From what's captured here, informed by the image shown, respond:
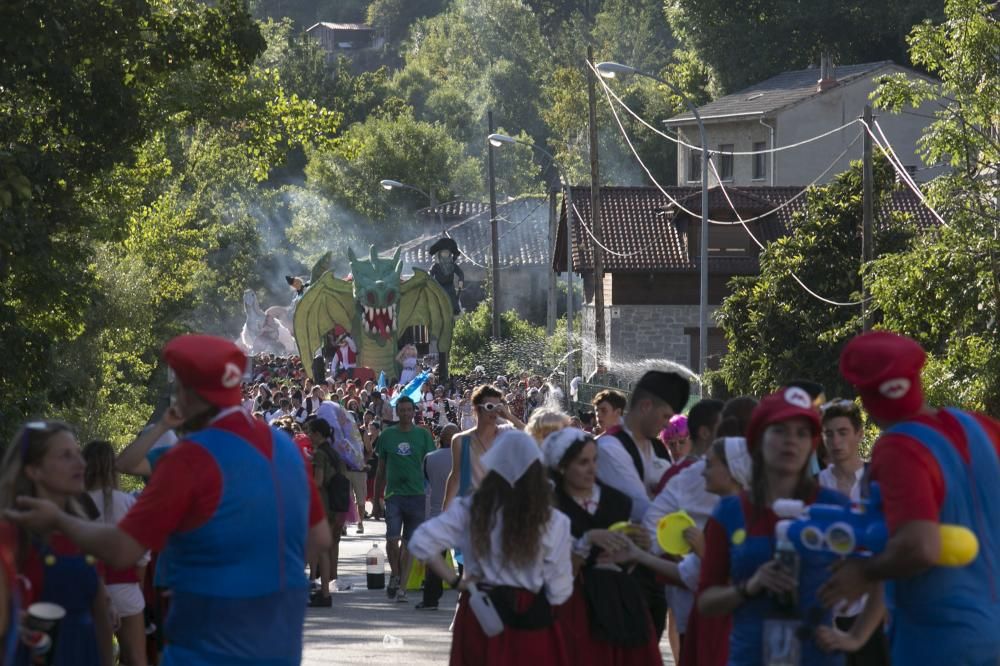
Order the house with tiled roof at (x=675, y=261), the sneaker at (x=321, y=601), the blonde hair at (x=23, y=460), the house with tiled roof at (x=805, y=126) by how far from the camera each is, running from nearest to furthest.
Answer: the blonde hair at (x=23, y=460) < the sneaker at (x=321, y=601) < the house with tiled roof at (x=675, y=261) < the house with tiled roof at (x=805, y=126)

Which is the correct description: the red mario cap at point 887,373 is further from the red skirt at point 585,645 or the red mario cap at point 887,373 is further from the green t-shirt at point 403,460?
the green t-shirt at point 403,460

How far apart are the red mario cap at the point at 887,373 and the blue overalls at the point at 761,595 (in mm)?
341

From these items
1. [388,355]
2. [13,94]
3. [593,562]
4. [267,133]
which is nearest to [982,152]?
[267,133]

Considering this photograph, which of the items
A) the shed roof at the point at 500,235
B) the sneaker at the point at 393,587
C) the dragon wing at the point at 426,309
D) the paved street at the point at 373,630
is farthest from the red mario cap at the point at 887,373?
the shed roof at the point at 500,235

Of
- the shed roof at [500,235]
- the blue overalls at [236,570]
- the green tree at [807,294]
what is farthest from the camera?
the shed roof at [500,235]

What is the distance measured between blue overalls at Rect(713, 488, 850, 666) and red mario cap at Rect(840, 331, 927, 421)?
34cm

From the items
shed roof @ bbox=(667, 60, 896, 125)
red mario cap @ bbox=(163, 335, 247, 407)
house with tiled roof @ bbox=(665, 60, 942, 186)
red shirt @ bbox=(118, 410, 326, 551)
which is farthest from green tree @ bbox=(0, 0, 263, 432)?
shed roof @ bbox=(667, 60, 896, 125)

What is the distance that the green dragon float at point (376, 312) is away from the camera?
50156 millimetres

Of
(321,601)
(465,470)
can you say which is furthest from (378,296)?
(465,470)

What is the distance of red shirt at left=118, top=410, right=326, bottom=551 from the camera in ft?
17.6

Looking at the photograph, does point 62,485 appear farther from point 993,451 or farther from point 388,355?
point 388,355

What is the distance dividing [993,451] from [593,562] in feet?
7.45

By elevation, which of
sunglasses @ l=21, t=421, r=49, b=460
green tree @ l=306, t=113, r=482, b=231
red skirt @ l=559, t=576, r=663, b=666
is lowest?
red skirt @ l=559, t=576, r=663, b=666

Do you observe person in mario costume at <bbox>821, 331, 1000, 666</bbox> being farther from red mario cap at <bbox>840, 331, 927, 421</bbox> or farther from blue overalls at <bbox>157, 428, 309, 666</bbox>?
blue overalls at <bbox>157, 428, 309, 666</bbox>
